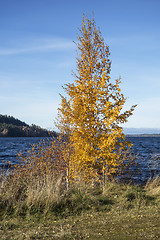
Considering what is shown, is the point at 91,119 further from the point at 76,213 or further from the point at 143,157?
the point at 143,157

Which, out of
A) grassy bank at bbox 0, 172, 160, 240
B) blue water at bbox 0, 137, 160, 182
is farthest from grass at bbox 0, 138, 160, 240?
blue water at bbox 0, 137, 160, 182

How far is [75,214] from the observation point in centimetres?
799

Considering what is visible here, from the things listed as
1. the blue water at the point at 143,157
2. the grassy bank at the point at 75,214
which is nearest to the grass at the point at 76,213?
the grassy bank at the point at 75,214

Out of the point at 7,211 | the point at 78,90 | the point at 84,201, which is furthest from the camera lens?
the point at 78,90

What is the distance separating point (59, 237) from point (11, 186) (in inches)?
154

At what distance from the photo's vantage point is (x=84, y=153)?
10688mm

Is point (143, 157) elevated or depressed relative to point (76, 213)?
depressed

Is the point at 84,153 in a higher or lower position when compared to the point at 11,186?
higher

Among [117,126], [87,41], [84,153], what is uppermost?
[87,41]

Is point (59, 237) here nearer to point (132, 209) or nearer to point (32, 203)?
point (32, 203)

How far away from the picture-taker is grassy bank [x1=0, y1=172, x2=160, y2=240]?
582 centimetres

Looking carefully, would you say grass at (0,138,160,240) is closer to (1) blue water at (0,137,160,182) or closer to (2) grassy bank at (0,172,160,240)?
(2) grassy bank at (0,172,160,240)

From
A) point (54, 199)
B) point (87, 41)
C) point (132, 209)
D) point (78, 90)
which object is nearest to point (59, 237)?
point (54, 199)

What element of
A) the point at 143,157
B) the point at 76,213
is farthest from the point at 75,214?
the point at 143,157
